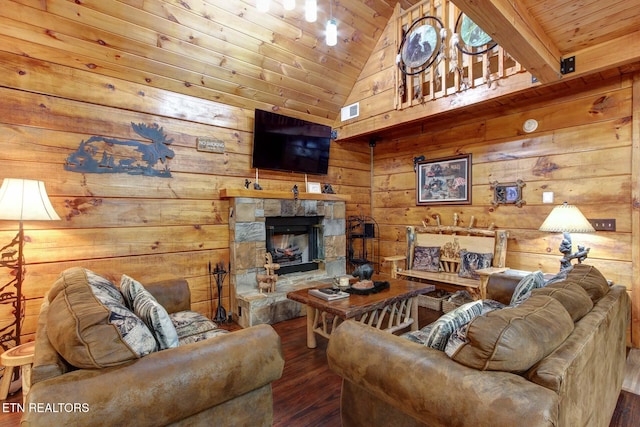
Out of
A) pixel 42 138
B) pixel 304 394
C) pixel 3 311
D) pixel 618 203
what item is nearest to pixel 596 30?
pixel 618 203

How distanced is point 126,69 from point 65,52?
44 centimetres

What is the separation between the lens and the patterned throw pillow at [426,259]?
12.5 feet

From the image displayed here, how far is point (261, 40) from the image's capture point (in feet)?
10.6

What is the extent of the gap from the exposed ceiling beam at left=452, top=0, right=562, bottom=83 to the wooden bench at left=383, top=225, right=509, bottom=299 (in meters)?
1.69

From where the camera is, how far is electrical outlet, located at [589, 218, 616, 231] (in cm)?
277

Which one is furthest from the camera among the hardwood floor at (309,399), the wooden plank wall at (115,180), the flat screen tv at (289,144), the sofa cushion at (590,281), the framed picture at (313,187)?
the framed picture at (313,187)

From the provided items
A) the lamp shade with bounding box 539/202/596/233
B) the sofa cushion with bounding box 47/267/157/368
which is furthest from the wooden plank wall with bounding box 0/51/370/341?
the lamp shade with bounding box 539/202/596/233

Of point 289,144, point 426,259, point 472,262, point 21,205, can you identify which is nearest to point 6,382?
point 21,205

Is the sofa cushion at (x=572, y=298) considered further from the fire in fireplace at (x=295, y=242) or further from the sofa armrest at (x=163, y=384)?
the fire in fireplace at (x=295, y=242)

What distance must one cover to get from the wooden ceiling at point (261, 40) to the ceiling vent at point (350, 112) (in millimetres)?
181

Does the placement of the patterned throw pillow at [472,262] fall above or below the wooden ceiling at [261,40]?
below

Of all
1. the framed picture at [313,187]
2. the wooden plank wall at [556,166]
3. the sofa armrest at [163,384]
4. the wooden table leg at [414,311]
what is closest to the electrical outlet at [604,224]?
the wooden plank wall at [556,166]

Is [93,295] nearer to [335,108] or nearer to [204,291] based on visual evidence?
[204,291]

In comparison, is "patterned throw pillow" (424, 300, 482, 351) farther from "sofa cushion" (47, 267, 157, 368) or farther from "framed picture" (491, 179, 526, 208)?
"framed picture" (491, 179, 526, 208)
